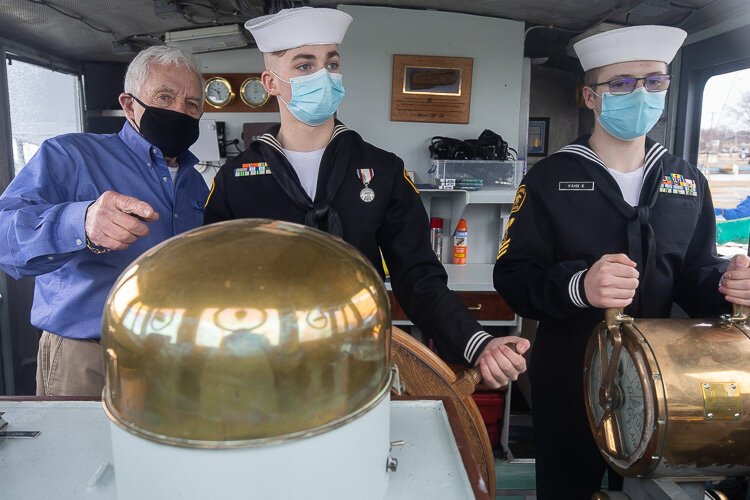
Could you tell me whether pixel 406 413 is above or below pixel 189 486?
below

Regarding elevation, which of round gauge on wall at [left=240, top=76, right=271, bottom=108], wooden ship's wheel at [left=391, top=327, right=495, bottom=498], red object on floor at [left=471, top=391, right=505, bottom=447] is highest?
round gauge on wall at [left=240, top=76, right=271, bottom=108]

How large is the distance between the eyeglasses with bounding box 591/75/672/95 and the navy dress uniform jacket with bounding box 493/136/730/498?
7.5 inches

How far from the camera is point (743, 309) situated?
138 centimetres

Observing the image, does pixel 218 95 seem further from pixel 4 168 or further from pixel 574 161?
pixel 574 161

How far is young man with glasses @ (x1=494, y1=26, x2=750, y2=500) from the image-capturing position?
5.44 ft

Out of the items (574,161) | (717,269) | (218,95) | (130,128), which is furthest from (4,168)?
(717,269)

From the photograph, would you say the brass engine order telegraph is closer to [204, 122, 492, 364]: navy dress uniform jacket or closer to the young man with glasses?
the young man with glasses

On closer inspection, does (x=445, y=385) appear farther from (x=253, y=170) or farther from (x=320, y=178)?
(x=253, y=170)

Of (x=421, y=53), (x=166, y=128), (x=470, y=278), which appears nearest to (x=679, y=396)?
(x=166, y=128)

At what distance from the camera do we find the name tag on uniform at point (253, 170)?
163cm

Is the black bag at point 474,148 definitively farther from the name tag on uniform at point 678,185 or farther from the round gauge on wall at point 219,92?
the name tag on uniform at point 678,185

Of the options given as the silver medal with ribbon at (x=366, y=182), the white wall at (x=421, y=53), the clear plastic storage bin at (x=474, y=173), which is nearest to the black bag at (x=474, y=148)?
the clear plastic storage bin at (x=474, y=173)

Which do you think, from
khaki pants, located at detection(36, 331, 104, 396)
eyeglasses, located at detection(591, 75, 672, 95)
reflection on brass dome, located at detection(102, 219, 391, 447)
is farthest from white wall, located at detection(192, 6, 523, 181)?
reflection on brass dome, located at detection(102, 219, 391, 447)

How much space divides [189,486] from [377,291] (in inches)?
11.5
